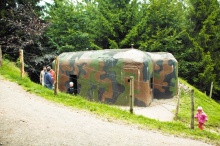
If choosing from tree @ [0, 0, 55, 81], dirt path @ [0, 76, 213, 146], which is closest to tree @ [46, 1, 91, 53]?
tree @ [0, 0, 55, 81]

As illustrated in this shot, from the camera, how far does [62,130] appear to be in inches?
225

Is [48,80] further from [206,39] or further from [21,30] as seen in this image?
[206,39]

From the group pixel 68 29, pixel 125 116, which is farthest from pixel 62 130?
pixel 68 29

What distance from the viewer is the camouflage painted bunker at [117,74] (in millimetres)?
12766

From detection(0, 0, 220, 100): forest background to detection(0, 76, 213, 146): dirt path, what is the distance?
38.2 ft

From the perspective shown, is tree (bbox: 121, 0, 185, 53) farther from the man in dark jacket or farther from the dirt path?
the dirt path

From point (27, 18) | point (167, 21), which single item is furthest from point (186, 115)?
point (167, 21)

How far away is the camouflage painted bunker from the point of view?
12766mm

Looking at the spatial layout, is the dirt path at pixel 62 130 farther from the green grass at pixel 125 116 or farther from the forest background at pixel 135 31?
the forest background at pixel 135 31

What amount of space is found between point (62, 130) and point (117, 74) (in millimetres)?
7563

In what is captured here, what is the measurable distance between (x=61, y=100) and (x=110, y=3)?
16.4 m

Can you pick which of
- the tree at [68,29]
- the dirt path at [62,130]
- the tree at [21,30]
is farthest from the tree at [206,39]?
the dirt path at [62,130]

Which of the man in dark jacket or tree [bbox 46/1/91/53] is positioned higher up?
tree [bbox 46/1/91/53]

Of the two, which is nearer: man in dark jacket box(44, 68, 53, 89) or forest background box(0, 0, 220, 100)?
man in dark jacket box(44, 68, 53, 89)
